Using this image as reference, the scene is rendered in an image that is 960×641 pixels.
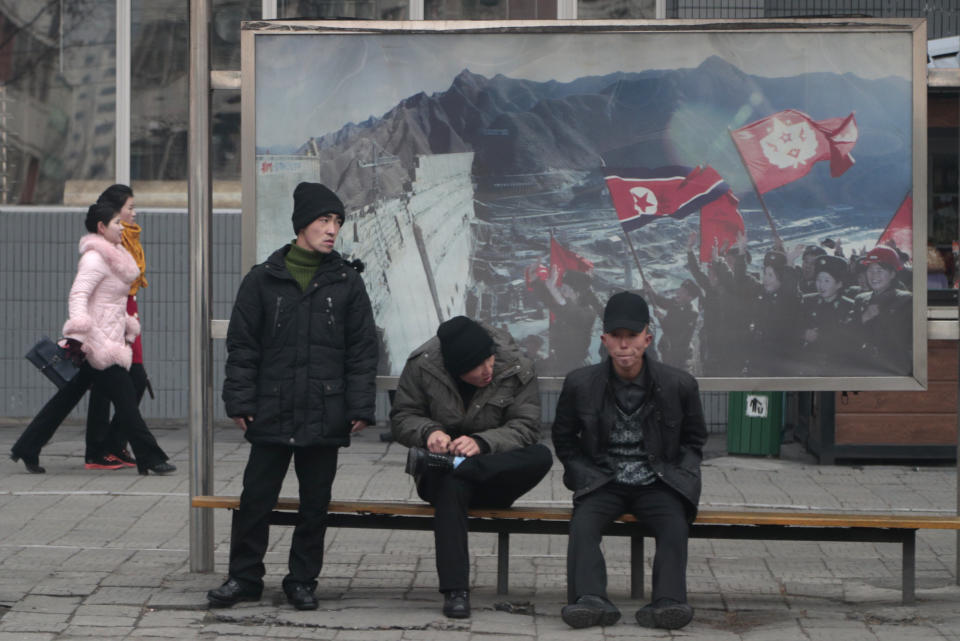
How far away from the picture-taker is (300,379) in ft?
20.0

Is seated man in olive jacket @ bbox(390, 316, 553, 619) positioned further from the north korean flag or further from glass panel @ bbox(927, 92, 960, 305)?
glass panel @ bbox(927, 92, 960, 305)

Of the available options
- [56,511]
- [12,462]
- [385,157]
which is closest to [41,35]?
[12,462]

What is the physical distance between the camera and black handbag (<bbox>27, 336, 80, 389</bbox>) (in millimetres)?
9906

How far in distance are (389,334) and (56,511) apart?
2883 millimetres

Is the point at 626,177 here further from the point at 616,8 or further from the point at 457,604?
the point at 616,8

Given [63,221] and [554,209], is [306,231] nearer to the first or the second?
[554,209]

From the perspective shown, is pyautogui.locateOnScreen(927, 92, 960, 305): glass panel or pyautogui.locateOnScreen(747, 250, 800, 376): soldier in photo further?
pyautogui.locateOnScreen(927, 92, 960, 305): glass panel

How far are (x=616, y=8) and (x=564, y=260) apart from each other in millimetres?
6666

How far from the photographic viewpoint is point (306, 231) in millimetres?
6262

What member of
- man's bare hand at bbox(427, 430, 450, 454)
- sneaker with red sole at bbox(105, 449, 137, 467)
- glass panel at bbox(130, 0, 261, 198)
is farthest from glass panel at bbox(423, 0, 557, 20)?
man's bare hand at bbox(427, 430, 450, 454)

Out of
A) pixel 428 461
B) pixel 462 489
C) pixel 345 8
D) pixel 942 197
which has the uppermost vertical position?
pixel 345 8

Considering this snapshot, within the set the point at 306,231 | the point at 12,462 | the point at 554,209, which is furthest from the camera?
the point at 12,462

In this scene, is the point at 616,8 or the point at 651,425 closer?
the point at 651,425

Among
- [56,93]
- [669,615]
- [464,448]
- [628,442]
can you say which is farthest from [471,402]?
[56,93]
